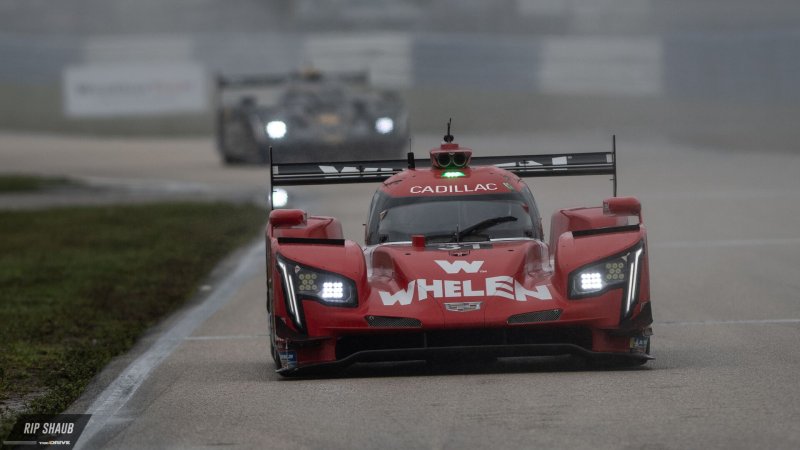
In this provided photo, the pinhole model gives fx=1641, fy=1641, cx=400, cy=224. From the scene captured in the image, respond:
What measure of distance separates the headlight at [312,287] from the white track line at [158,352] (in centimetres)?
113

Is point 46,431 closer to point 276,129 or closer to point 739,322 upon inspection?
point 276,129

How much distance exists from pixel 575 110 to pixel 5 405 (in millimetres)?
41051

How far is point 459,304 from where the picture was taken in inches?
395

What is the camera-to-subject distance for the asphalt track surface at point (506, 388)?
8078 millimetres

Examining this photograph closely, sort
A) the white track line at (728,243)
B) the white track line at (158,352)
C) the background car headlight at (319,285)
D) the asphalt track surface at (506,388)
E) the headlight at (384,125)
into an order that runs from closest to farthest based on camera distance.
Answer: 1. the asphalt track surface at (506,388)
2. the white track line at (158,352)
3. the background car headlight at (319,285)
4. the white track line at (728,243)
5. the headlight at (384,125)

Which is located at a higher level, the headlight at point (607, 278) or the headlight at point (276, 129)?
the headlight at point (276, 129)

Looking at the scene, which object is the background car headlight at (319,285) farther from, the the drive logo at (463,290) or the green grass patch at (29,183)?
the green grass patch at (29,183)

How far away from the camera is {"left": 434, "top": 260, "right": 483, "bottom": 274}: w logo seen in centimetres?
1029

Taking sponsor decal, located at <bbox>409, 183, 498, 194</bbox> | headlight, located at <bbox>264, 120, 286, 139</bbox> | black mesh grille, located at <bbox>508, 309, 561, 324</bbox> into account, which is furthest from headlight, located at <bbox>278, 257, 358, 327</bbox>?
headlight, located at <bbox>264, 120, 286, 139</bbox>

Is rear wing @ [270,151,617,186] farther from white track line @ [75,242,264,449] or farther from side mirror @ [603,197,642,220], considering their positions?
white track line @ [75,242,264,449]

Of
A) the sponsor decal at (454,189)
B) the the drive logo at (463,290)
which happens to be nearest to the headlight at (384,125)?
the sponsor decal at (454,189)

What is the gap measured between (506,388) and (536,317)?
706mm

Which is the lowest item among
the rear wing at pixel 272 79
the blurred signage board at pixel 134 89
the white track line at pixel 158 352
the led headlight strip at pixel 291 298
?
the white track line at pixel 158 352

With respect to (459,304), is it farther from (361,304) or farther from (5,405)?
(5,405)
